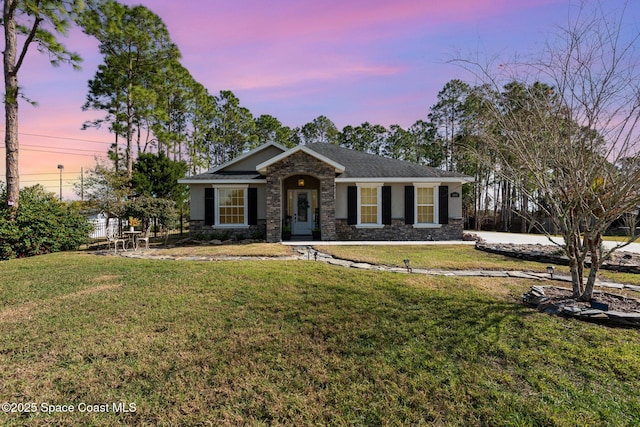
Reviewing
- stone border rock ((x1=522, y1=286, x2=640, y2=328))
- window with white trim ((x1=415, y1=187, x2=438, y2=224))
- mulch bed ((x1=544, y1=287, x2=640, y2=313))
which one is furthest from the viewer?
window with white trim ((x1=415, y1=187, x2=438, y2=224))

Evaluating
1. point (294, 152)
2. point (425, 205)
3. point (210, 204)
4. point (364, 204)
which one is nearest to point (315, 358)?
point (294, 152)

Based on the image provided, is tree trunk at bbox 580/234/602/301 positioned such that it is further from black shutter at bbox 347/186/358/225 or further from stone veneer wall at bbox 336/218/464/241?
black shutter at bbox 347/186/358/225

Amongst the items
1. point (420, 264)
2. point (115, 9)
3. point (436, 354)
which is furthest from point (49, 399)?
point (115, 9)

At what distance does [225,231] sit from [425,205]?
9.88m

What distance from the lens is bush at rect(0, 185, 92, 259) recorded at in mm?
10789

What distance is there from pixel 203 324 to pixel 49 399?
1793mm

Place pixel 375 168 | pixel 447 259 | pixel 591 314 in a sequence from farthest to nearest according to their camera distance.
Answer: pixel 375 168 < pixel 447 259 < pixel 591 314

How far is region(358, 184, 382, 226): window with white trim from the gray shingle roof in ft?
2.24

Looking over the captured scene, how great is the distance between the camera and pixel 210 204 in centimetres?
1434

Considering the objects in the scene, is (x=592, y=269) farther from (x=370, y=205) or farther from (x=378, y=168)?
(x=378, y=168)

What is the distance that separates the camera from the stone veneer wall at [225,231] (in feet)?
46.1

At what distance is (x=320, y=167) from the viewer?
1302 centimetres

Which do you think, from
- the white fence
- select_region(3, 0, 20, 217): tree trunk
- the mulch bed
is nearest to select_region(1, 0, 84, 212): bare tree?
select_region(3, 0, 20, 217): tree trunk

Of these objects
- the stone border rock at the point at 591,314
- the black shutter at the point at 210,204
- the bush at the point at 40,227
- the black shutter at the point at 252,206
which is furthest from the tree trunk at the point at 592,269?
the bush at the point at 40,227
